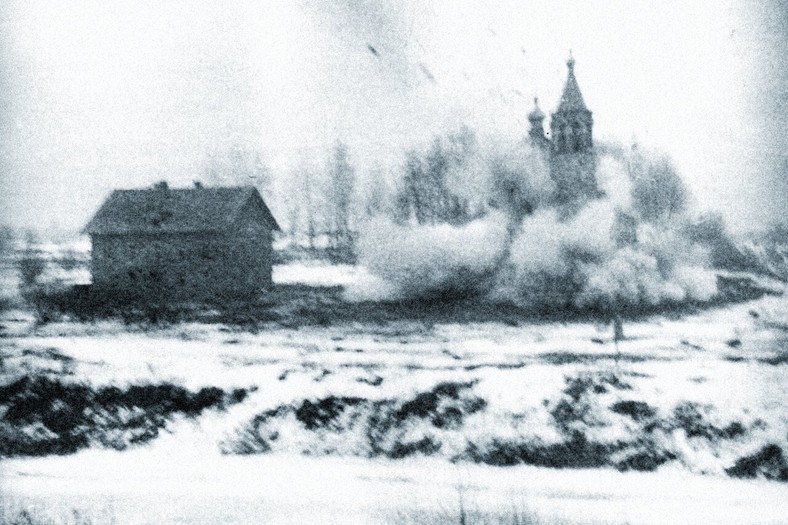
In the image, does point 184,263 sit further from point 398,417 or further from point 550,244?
point 550,244

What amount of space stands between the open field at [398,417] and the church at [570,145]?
1.08 metres

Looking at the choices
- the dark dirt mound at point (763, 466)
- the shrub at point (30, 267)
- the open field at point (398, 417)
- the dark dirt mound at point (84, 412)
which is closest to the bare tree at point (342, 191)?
the open field at point (398, 417)

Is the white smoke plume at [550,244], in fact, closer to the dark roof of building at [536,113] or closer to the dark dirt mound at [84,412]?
the dark roof of building at [536,113]

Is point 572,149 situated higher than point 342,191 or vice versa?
point 572,149

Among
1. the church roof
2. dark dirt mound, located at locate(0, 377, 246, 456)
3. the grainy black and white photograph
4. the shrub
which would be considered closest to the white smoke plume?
the grainy black and white photograph

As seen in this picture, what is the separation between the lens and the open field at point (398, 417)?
5965mm

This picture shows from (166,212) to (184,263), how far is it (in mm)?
469

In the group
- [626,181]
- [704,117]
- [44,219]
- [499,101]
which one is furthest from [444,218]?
[44,219]

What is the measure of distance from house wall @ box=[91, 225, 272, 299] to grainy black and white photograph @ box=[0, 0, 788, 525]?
0.08 feet

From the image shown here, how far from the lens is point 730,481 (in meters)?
5.95

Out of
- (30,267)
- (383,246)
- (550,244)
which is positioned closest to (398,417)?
(383,246)

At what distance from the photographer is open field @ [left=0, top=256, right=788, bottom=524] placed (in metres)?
5.96

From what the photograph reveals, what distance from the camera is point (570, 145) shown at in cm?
664

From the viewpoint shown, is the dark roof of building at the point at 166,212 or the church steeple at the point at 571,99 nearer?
the church steeple at the point at 571,99
